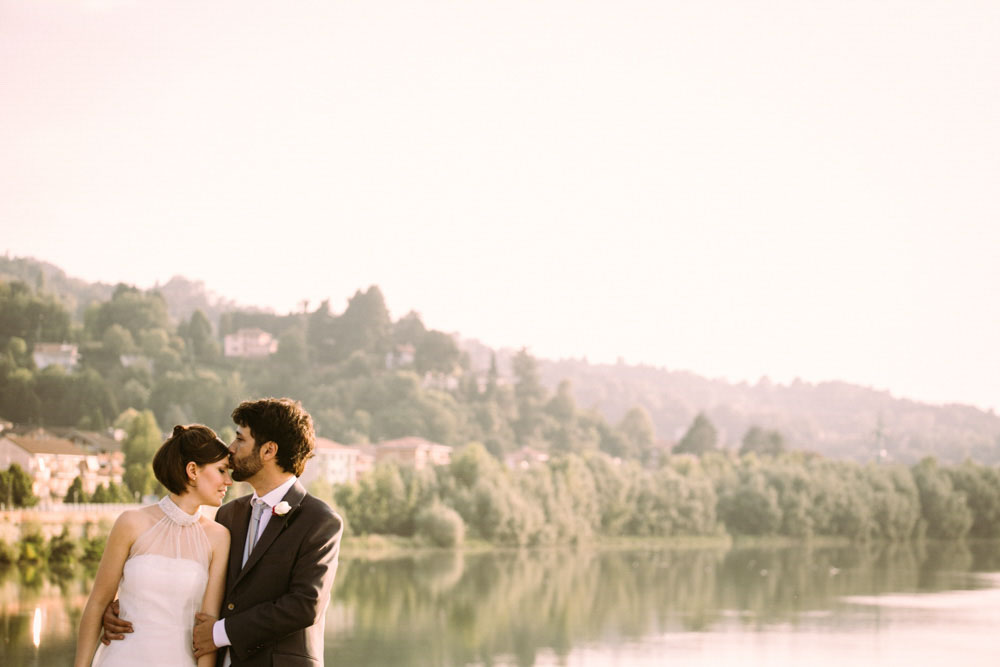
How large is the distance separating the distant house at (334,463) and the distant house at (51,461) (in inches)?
340

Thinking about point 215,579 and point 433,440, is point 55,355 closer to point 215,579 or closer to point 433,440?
point 433,440

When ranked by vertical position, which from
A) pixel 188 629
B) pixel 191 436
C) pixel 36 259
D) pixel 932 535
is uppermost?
pixel 36 259

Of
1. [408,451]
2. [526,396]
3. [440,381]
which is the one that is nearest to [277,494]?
[408,451]

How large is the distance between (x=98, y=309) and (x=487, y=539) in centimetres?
2794

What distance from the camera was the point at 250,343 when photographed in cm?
7162

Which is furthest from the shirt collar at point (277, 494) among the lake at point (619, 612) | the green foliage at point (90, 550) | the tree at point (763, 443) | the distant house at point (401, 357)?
the tree at point (763, 443)

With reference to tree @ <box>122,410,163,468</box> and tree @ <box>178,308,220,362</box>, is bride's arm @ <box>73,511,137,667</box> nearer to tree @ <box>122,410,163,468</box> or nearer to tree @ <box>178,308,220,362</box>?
tree @ <box>122,410,163,468</box>

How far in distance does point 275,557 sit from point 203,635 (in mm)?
236

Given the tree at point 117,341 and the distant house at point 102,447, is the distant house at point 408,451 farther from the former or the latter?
the distant house at point 102,447

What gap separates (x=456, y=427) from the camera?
65.6 m

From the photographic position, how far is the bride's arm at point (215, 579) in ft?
9.37

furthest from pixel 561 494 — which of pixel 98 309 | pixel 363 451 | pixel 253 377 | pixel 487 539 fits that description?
pixel 98 309

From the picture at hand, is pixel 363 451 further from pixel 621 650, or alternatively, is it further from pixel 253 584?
pixel 253 584

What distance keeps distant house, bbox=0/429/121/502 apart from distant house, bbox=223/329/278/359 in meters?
26.7
